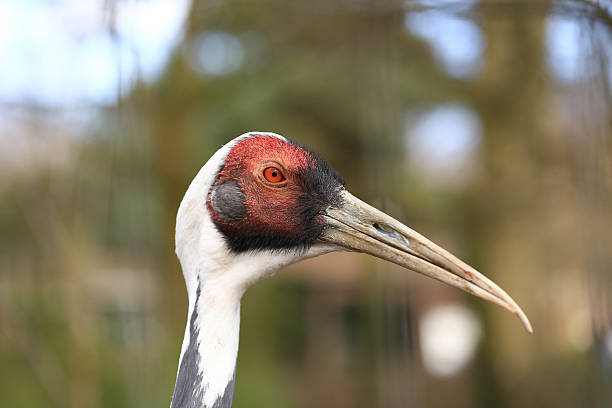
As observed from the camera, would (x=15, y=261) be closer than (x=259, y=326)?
Yes

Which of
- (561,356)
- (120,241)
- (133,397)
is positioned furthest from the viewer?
(120,241)

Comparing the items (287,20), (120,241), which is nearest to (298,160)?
(287,20)

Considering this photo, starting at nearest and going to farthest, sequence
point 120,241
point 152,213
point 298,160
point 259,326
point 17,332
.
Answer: point 298,160
point 17,332
point 152,213
point 120,241
point 259,326

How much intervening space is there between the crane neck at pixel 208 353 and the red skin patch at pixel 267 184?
238 millimetres

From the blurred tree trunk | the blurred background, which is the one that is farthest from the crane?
the blurred tree trunk

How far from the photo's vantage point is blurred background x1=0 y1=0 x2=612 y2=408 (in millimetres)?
4641

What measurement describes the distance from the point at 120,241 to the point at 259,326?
2933 millimetres

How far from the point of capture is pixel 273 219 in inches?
82.7

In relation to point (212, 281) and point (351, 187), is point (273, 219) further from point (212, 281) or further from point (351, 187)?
point (351, 187)

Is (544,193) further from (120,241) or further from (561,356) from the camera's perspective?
(120,241)

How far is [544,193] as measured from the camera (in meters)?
7.62

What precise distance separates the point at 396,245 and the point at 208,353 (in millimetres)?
670

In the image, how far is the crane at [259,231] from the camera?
205cm

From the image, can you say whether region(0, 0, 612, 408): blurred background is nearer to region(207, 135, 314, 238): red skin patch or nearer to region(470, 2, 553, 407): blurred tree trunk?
region(470, 2, 553, 407): blurred tree trunk
